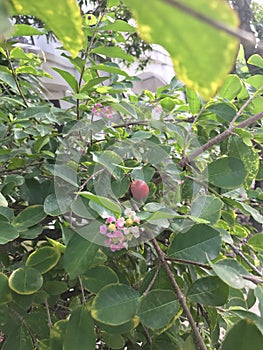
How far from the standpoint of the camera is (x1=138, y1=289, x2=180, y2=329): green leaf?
372 millimetres

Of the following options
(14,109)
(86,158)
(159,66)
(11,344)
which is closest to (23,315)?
(11,344)

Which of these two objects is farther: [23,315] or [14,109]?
[14,109]

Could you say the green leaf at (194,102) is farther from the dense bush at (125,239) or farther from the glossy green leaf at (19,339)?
the glossy green leaf at (19,339)

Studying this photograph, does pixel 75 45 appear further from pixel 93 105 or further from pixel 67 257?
pixel 93 105

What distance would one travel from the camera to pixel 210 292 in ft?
1.30

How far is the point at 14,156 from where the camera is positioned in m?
0.65

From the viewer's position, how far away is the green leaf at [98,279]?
1.40 ft

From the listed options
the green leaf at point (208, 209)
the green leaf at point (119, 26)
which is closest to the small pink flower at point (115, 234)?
the green leaf at point (208, 209)

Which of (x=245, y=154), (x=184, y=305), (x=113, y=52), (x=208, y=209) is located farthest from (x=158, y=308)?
(x=113, y=52)

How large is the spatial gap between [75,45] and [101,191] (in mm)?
338

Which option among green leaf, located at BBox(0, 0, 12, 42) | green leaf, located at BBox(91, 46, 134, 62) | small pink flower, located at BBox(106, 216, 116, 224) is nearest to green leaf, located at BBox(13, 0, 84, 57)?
green leaf, located at BBox(0, 0, 12, 42)

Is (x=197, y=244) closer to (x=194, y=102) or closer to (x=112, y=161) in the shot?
(x=112, y=161)

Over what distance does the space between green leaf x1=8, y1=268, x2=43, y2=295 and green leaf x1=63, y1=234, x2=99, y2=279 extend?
4 cm

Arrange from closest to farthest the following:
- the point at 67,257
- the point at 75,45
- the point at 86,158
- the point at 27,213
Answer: the point at 75,45
the point at 67,257
the point at 27,213
the point at 86,158
